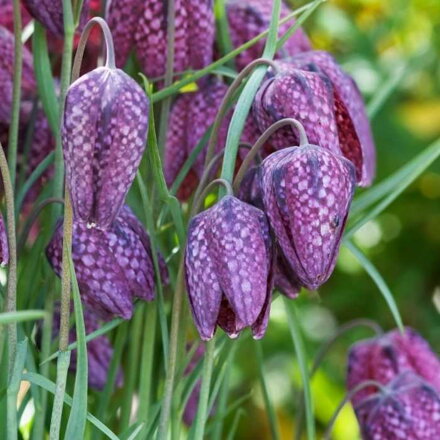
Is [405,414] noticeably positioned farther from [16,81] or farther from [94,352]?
[16,81]

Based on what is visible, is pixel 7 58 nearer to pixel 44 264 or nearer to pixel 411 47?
pixel 44 264

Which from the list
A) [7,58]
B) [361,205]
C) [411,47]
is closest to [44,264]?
[7,58]

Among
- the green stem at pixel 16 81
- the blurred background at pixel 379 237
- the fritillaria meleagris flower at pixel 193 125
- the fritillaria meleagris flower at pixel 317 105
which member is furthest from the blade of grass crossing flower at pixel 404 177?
the blurred background at pixel 379 237

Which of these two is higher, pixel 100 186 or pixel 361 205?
pixel 100 186

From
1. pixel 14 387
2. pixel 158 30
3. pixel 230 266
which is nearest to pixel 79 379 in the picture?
pixel 14 387

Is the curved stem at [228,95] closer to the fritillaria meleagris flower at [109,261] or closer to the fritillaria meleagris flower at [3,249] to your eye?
the fritillaria meleagris flower at [109,261]

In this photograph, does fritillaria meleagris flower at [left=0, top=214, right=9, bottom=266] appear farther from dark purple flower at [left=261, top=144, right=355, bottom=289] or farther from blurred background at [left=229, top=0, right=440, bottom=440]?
blurred background at [left=229, top=0, right=440, bottom=440]
